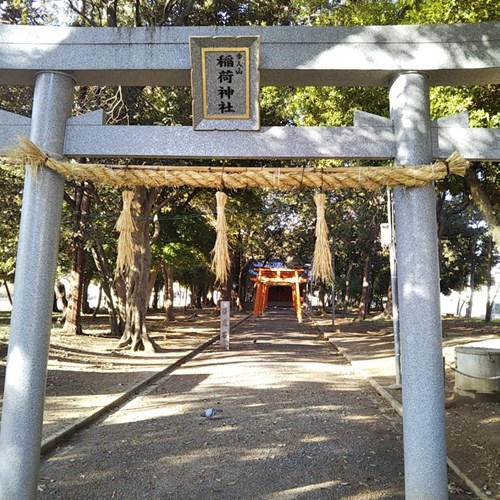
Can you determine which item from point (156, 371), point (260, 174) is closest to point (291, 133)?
point (260, 174)

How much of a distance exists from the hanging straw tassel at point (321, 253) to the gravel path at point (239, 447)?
207 cm

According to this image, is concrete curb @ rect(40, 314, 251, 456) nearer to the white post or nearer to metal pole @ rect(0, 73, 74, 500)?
metal pole @ rect(0, 73, 74, 500)

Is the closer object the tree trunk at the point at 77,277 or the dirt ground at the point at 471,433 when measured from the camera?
the dirt ground at the point at 471,433

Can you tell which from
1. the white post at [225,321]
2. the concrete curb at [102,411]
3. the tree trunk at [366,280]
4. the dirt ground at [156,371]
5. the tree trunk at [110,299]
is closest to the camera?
the dirt ground at [156,371]

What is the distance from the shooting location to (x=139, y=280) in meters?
14.7

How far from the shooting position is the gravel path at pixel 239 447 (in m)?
4.59

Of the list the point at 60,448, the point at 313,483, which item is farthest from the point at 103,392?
the point at 313,483

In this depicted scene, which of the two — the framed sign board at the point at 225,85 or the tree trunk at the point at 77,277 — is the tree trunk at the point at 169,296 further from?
the framed sign board at the point at 225,85

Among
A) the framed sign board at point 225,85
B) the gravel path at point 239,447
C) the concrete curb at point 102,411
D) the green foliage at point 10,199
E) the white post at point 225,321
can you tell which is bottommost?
the gravel path at point 239,447

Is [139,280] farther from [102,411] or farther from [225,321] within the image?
[102,411]

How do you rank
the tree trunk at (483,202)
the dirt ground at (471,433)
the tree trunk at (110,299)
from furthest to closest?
the tree trunk at (110,299) → the tree trunk at (483,202) → the dirt ground at (471,433)

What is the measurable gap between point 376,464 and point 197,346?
11.5 meters

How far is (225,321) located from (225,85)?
12631mm

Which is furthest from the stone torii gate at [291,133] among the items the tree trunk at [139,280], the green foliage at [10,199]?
the green foliage at [10,199]
